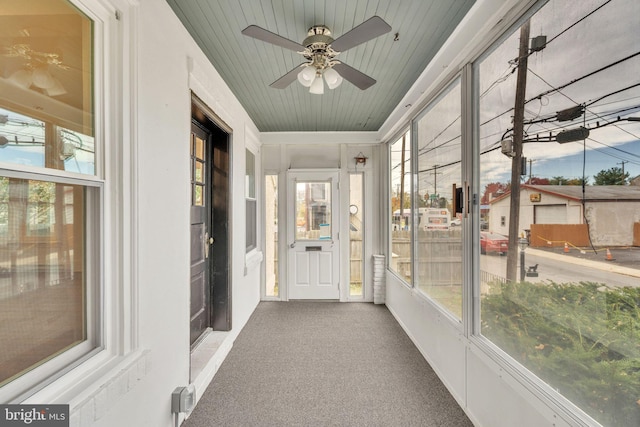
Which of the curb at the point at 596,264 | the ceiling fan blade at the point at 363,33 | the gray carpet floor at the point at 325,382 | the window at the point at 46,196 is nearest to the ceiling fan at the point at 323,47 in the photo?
the ceiling fan blade at the point at 363,33

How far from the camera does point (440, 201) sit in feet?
8.97

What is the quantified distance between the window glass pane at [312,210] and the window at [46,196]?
142 inches

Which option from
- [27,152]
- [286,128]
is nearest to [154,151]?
[27,152]

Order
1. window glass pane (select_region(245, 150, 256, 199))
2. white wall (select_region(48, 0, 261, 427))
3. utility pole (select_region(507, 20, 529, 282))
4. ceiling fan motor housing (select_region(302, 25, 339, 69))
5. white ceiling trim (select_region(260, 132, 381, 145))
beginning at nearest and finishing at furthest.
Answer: white wall (select_region(48, 0, 261, 427))
utility pole (select_region(507, 20, 529, 282))
ceiling fan motor housing (select_region(302, 25, 339, 69))
window glass pane (select_region(245, 150, 256, 199))
white ceiling trim (select_region(260, 132, 381, 145))

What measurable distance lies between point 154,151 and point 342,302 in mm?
3708

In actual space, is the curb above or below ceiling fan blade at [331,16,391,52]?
below

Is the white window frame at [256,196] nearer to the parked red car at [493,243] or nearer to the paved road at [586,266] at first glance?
the parked red car at [493,243]

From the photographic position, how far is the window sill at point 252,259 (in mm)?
3760

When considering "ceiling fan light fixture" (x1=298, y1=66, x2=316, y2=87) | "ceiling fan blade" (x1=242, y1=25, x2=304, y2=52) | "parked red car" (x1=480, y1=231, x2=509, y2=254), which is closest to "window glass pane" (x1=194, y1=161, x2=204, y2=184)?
"ceiling fan light fixture" (x1=298, y1=66, x2=316, y2=87)

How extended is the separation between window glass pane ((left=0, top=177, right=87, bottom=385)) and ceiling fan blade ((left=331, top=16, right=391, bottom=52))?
1512 millimetres

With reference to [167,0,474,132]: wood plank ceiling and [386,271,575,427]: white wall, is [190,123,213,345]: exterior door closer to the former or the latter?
[167,0,474,132]: wood plank ceiling

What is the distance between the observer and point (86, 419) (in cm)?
114

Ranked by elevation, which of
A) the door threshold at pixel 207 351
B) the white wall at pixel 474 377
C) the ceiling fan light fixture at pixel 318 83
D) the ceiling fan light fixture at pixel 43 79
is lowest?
the door threshold at pixel 207 351

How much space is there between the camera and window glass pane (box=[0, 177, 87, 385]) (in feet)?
3.14
